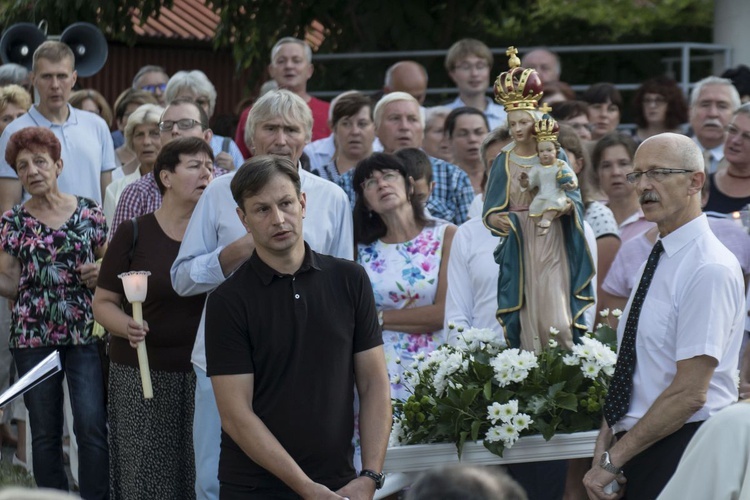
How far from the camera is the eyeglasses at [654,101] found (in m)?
9.66

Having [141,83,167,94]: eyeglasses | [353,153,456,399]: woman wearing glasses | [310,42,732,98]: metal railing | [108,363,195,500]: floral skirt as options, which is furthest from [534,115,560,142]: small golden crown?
[310,42,732,98]: metal railing

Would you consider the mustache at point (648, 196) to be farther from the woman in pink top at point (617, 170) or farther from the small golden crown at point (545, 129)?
the woman in pink top at point (617, 170)

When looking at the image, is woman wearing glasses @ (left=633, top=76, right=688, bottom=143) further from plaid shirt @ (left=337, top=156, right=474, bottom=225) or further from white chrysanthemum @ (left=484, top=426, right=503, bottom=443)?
white chrysanthemum @ (left=484, top=426, right=503, bottom=443)

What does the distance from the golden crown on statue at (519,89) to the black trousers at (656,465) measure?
1.53 metres

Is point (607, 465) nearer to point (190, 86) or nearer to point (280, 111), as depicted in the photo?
point (280, 111)

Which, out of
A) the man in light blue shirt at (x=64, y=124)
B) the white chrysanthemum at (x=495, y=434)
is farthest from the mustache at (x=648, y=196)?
the man in light blue shirt at (x=64, y=124)

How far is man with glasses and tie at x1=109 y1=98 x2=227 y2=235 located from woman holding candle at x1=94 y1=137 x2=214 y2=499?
27.4 inches

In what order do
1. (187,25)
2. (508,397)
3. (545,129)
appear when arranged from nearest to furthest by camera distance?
1. (508,397)
2. (545,129)
3. (187,25)

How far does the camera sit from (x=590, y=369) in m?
5.52

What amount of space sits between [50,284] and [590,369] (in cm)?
335

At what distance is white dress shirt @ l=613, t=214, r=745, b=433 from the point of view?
486cm

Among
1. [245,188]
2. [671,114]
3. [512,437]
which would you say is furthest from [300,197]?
[671,114]

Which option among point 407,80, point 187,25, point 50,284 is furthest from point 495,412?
point 187,25

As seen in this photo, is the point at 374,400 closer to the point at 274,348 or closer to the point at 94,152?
the point at 274,348
